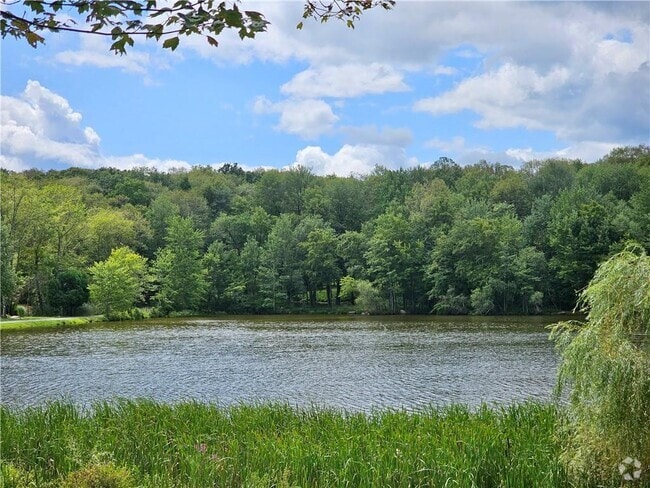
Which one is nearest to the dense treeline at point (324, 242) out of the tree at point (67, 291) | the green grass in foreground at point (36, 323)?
the tree at point (67, 291)

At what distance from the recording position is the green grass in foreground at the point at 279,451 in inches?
246

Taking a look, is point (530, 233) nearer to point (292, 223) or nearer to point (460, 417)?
point (292, 223)

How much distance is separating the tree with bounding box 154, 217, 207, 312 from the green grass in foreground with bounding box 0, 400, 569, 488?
5075cm

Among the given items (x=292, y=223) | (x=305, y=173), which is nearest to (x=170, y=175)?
(x=305, y=173)

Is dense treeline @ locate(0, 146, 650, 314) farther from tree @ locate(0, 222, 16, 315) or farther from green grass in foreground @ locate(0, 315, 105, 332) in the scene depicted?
green grass in foreground @ locate(0, 315, 105, 332)

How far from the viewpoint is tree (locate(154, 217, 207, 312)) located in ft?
195

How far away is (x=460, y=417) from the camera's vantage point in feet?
30.1

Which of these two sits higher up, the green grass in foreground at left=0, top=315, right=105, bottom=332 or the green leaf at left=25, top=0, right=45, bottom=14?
the green leaf at left=25, top=0, right=45, bottom=14

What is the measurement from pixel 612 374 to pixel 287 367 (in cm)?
1722

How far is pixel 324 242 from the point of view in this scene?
224 ft

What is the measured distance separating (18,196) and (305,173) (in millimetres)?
47729

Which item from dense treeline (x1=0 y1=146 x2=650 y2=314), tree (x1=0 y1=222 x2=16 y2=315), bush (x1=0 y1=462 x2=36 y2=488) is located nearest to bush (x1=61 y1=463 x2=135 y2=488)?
bush (x1=0 y1=462 x2=36 y2=488)

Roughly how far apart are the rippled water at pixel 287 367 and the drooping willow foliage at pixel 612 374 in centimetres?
555

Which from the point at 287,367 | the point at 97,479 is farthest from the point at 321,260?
the point at 97,479
